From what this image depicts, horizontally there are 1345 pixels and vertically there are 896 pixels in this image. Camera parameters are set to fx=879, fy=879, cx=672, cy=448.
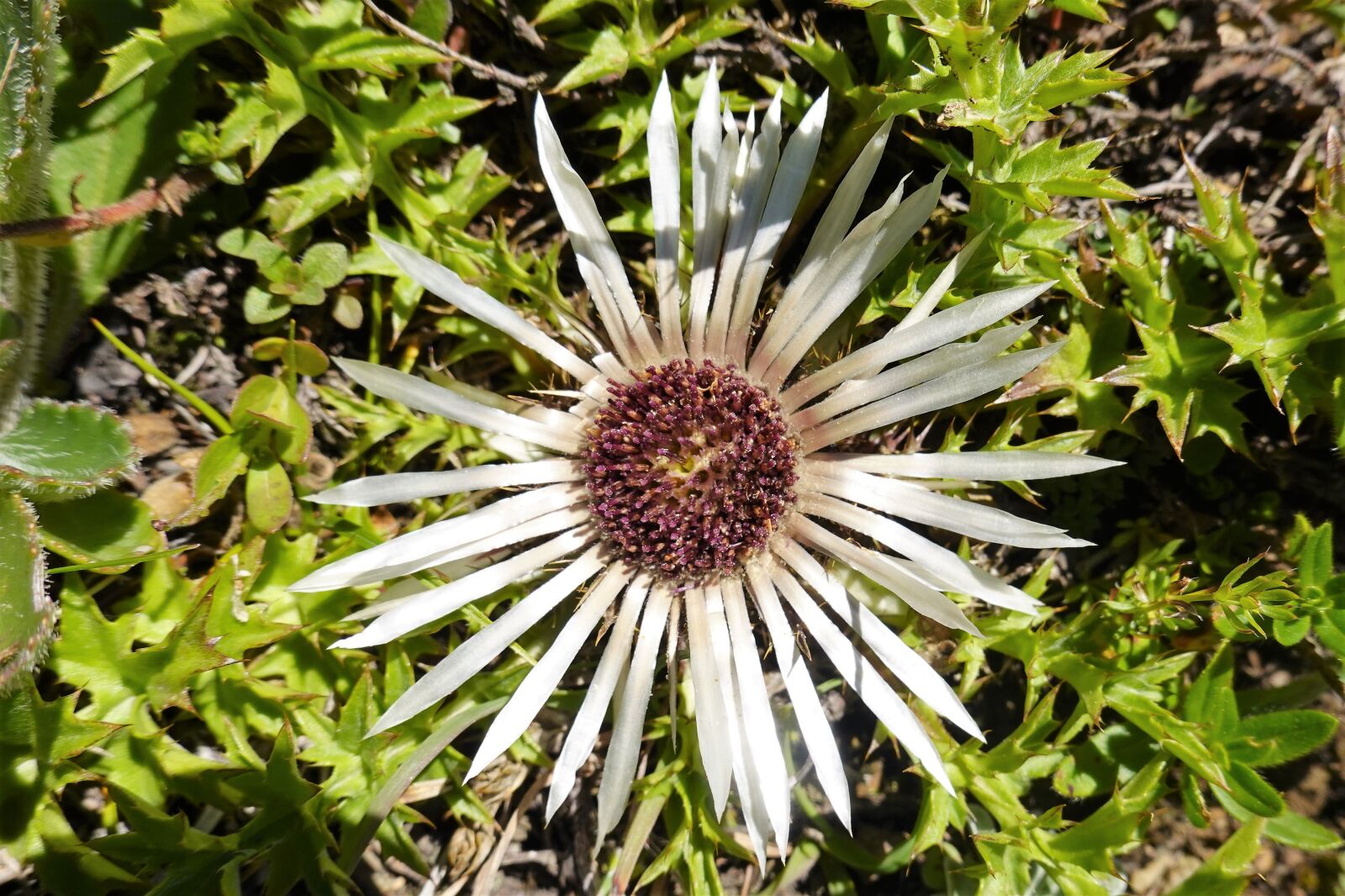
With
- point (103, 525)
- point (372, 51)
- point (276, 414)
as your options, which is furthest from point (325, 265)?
point (103, 525)

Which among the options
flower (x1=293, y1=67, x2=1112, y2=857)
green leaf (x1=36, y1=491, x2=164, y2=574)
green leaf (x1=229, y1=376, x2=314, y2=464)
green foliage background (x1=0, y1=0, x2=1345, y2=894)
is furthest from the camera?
Result: green leaf (x1=229, y1=376, x2=314, y2=464)

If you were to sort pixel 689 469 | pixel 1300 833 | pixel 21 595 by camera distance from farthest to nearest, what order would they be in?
pixel 689 469 < pixel 1300 833 < pixel 21 595

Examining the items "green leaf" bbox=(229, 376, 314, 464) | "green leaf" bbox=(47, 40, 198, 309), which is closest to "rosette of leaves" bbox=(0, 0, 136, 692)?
"green leaf" bbox=(47, 40, 198, 309)

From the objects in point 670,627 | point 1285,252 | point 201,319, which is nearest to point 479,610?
point 670,627

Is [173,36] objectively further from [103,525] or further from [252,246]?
[103,525]

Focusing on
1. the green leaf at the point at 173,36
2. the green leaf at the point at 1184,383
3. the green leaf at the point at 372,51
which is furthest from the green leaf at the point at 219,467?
the green leaf at the point at 1184,383

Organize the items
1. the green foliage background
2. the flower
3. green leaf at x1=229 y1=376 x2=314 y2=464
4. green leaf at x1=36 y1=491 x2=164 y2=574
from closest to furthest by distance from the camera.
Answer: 1. the flower
2. the green foliage background
3. green leaf at x1=36 y1=491 x2=164 y2=574
4. green leaf at x1=229 y1=376 x2=314 y2=464

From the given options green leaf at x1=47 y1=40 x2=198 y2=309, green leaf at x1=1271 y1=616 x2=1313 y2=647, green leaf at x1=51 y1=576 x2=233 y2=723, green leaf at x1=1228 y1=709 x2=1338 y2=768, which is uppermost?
green leaf at x1=47 y1=40 x2=198 y2=309

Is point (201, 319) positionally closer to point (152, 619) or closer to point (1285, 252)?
point (152, 619)

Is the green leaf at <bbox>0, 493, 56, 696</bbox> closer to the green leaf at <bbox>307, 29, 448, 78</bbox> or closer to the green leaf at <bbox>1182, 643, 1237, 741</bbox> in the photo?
the green leaf at <bbox>307, 29, 448, 78</bbox>
